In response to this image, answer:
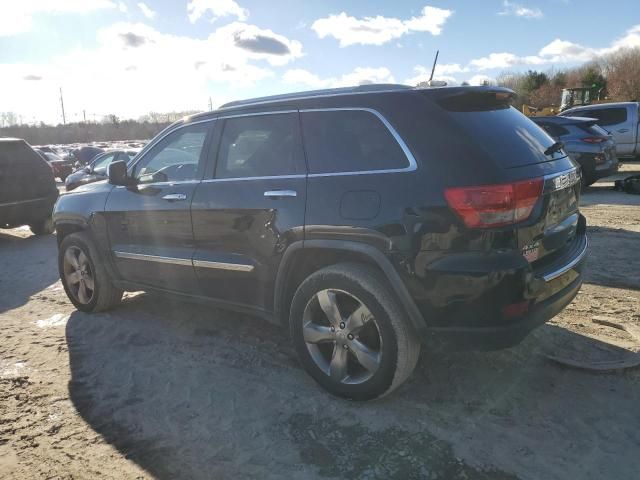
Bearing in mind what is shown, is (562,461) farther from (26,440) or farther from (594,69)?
(594,69)

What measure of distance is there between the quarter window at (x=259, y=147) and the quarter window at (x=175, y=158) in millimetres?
274

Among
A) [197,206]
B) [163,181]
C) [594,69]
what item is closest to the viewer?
[197,206]

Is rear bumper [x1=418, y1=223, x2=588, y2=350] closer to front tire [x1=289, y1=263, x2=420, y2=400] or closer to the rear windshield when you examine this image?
front tire [x1=289, y1=263, x2=420, y2=400]

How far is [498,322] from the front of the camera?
8.63ft

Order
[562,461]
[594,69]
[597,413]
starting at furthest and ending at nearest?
[594,69], [597,413], [562,461]

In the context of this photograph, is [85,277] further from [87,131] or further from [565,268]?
[87,131]

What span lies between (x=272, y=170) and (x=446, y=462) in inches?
80.5

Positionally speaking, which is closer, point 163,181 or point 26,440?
point 26,440

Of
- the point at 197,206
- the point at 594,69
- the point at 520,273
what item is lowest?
the point at 520,273

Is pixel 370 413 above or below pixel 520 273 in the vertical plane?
below

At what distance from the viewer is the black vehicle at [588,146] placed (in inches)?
416

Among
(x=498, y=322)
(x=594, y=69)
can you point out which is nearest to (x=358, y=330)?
(x=498, y=322)

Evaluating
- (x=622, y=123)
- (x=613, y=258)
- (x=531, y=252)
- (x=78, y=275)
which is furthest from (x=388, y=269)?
(x=622, y=123)

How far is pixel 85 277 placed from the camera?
16.0 ft
